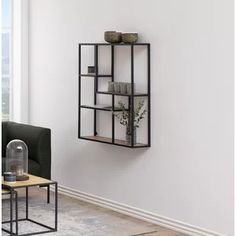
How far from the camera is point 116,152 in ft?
19.5

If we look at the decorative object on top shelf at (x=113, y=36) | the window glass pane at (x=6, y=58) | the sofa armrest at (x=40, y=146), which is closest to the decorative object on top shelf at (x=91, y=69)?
the decorative object on top shelf at (x=113, y=36)

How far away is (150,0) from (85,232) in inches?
84.4

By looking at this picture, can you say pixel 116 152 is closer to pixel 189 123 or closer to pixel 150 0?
pixel 189 123

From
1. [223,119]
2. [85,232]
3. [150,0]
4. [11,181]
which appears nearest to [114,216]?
[85,232]

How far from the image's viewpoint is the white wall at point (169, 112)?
15.5ft

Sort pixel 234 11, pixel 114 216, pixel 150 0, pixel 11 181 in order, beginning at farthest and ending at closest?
pixel 114 216 → pixel 150 0 → pixel 11 181 → pixel 234 11

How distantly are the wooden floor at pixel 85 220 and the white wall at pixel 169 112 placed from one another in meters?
0.18

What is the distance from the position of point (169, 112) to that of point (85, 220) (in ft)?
4.28

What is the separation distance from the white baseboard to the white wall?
0.05 meters

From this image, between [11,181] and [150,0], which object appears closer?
[11,181]

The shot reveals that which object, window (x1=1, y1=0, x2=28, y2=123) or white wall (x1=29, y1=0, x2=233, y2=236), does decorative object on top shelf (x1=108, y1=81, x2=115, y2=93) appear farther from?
window (x1=1, y1=0, x2=28, y2=123)

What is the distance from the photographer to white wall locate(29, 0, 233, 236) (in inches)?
186

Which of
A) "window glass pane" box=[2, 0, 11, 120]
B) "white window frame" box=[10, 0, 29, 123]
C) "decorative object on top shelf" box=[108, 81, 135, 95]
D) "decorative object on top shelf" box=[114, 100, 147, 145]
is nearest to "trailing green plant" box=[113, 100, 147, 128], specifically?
"decorative object on top shelf" box=[114, 100, 147, 145]

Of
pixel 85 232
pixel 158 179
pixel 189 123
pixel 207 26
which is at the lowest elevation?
pixel 85 232
